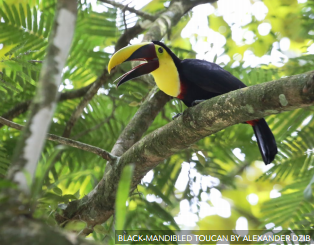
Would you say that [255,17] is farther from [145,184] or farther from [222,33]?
[145,184]

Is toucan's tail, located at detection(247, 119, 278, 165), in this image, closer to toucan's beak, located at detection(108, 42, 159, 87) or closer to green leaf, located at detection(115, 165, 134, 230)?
toucan's beak, located at detection(108, 42, 159, 87)

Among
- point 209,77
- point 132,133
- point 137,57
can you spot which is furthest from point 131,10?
point 132,133

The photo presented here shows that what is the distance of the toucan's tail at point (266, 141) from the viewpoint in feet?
7.09

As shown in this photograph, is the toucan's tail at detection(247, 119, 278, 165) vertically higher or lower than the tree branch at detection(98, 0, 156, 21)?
lower

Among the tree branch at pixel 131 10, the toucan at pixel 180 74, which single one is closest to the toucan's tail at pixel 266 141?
the toucan at pixel 180 74

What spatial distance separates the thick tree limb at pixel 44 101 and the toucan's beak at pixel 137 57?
4.58 feet

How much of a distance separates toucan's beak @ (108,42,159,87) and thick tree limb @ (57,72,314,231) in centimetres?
71

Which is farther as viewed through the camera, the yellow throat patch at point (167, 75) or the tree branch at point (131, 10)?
the tree branch at point (131, 10)

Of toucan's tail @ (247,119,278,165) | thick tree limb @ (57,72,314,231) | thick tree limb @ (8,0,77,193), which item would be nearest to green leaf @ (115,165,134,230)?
thick tree limb @ (8,0,77,193)

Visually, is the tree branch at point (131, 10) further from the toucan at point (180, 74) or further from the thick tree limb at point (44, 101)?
the thick tree limb at point (44, 101)

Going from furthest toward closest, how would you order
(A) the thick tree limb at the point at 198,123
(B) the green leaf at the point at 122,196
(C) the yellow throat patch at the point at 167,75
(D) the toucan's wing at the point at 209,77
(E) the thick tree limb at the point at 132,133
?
(C) the yellow throat patch at the point at 167,75, (D) the toucan's wing at the point at 209,77, (E) the thick tree limb at the point at 132,133, (A) the thick tree limb at the point at 198,123, (B) the green leaf at the point at 122,196

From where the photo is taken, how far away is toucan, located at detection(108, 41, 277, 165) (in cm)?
237

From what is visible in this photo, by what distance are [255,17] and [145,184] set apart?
253cm

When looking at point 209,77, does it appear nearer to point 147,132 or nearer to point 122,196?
point 147,132
